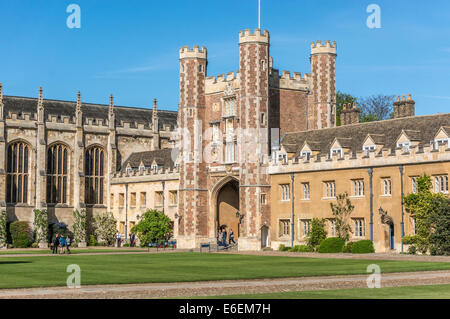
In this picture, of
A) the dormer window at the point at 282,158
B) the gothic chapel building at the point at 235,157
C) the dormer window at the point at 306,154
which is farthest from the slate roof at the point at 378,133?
the dormer window at the point at 306,154

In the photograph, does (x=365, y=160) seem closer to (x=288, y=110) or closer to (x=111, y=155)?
(x=288, y=110)

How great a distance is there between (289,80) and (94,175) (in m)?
20.6

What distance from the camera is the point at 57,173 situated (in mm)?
64250

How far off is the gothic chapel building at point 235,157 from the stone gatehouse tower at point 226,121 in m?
0.08

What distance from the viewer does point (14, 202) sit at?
62.0 meters

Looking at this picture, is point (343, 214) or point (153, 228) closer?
point (343, 214)

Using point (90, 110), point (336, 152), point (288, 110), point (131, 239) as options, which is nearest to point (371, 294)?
point (336, 152)

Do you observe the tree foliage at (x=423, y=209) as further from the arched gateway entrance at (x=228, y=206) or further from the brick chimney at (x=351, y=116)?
the arched gateway entrance at (x=228, y=206)

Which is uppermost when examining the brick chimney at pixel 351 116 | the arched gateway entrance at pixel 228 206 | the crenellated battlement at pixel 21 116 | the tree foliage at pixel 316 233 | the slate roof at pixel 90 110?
the slate roof at pixel 90 110

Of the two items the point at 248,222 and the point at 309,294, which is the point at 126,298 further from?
the point at 248,222

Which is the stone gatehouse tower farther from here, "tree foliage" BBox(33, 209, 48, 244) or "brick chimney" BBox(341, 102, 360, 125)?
"tree foliage" BBox(33, 209, 48, 244)

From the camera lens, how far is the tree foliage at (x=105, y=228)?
64375 mm
